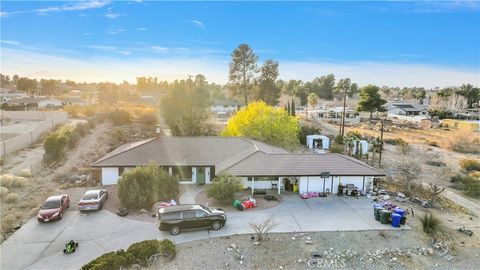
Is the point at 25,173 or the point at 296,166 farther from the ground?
the point at 296,166

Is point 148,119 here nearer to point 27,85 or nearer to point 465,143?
point 465,143

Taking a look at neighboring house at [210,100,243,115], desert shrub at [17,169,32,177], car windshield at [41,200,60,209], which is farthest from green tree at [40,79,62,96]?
car windshield at [41,200,60,209]

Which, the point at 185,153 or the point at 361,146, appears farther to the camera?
the point at 361,146

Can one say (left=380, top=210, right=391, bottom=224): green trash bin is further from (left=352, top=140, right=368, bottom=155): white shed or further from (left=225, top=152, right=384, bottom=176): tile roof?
(left=352, top=140, right=368, bottom=155): white shed

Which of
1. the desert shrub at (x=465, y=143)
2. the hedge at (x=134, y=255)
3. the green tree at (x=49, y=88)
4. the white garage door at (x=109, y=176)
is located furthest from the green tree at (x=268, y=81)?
the green tree at (x=49, y=88)

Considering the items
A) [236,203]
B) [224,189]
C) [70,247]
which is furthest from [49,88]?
[70,247]

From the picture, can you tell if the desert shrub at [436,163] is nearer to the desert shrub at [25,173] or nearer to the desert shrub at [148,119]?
the desert shrub at [25,173]
